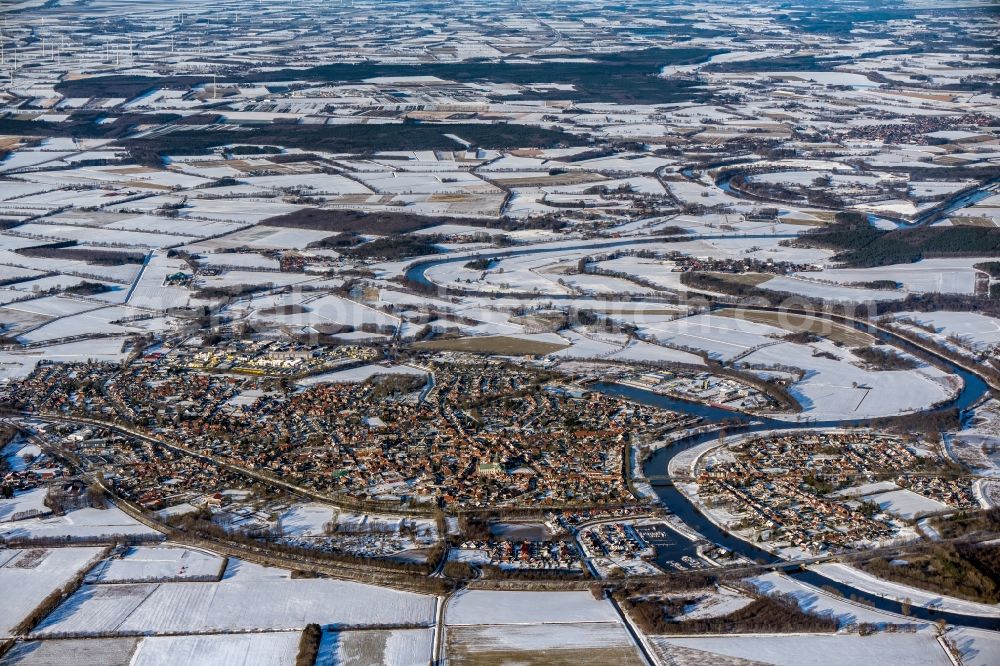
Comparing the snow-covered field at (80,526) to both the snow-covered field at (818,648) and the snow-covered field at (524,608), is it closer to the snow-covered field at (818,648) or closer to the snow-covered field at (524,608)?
the snow-covered field at (524,608)

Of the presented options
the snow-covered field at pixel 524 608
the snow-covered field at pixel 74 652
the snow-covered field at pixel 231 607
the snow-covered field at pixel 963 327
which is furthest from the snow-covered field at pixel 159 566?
the snow-covered field at pixel 963 327

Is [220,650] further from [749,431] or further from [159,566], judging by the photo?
[749,431]

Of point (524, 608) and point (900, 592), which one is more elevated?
point (524, 608)

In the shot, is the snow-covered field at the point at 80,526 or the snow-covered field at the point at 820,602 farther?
the snow-covered field at the point at 80,526

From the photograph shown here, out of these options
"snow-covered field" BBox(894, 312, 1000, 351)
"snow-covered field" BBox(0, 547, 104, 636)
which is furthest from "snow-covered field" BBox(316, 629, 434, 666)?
"snow-covered field" BBox(894, 312, 1000, 351)

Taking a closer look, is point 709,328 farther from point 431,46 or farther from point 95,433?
point 431,46

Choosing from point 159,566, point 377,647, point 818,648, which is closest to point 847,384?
point 818,648

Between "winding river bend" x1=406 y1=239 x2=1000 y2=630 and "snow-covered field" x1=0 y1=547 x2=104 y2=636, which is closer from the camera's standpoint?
"snow-covered field" x1=0 y1=547 x2=104 y2=636

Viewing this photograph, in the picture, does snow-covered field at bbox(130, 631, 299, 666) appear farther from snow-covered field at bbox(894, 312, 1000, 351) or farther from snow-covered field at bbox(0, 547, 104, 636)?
snow-covered field at bbox(894, 312, 1000, 351)

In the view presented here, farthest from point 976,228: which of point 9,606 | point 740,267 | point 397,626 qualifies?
point 9,606
